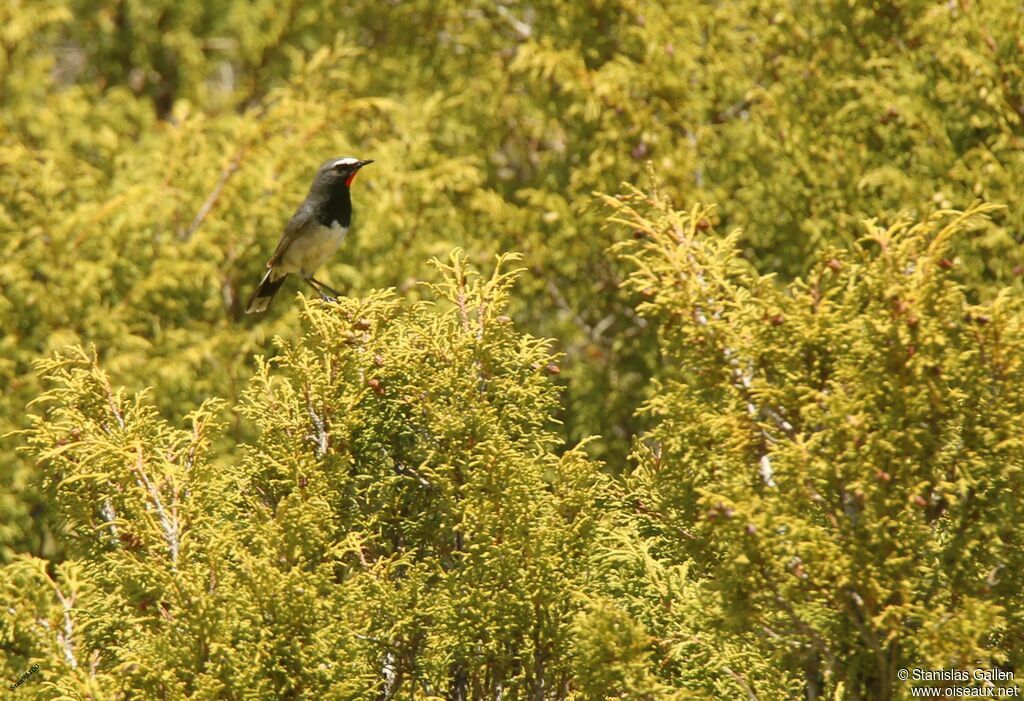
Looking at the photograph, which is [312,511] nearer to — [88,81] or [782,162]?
[782,162]

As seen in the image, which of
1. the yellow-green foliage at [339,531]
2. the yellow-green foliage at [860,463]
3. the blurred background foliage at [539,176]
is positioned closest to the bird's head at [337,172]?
the blurred background foliage at [539,176]

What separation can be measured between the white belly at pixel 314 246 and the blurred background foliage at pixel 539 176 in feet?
2.93

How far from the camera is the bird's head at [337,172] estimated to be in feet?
28.0

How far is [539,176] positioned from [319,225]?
102 inches

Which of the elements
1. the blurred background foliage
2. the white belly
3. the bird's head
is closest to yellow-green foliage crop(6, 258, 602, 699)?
the blurred background foliage

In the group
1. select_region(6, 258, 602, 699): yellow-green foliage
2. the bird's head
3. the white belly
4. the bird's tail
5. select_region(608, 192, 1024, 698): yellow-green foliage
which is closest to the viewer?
select_region(608, 192, 1024, 698): yellow-green foliage

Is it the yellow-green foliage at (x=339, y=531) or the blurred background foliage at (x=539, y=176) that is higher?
the blurred background foliage at (x=539, y=176)

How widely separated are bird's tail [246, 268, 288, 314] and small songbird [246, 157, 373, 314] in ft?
0.46

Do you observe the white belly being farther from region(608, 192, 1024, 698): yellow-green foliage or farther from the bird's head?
region(608, 192, 1024, 698): yellow-green foliage

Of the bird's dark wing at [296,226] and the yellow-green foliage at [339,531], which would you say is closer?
the yellow-green foliage at [339,531]

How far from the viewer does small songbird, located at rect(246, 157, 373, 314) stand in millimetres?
8328

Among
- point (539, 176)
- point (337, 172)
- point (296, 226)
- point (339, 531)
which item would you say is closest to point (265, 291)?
point (296, 226)

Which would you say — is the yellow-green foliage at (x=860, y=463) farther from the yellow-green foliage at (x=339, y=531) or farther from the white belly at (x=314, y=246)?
the white belly at (x=314, y=246)

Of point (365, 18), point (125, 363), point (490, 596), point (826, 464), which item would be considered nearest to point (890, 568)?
point (826, 464)
